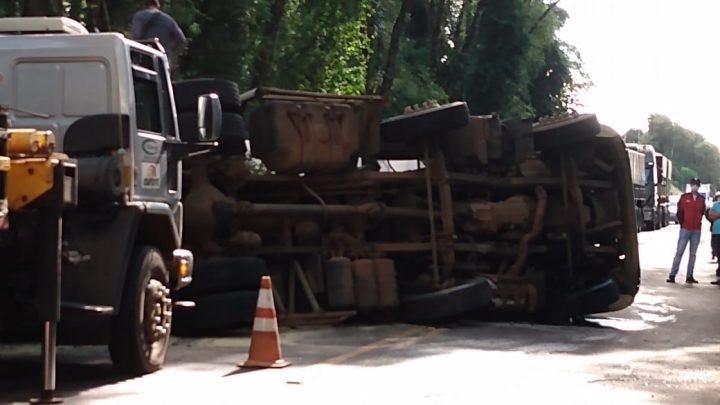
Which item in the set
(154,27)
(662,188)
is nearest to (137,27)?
(154,27)

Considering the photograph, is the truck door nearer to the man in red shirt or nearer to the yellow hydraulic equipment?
the yellow hydraulic equipment

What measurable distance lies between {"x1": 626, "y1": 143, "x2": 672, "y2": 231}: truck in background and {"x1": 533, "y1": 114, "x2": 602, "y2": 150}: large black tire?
35209 millimetres

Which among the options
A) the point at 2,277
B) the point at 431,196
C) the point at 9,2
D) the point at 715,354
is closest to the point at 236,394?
the point at 2,277

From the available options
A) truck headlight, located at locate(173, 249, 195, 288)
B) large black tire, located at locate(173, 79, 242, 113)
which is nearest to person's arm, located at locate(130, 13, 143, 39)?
large black tire, located at locate(173, 79, 242, 113)

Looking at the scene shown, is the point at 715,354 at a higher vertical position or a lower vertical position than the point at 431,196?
lower

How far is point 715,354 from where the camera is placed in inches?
458

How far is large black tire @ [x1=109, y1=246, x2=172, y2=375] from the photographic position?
9.11 m

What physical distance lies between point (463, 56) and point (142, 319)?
3101 centimetres

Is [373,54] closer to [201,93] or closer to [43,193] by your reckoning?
[201,93]

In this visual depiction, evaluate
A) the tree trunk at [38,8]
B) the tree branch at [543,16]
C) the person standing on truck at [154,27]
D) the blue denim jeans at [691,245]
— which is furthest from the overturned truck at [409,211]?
the tree branch at [543,16]

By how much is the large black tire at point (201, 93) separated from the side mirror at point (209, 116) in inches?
33.2

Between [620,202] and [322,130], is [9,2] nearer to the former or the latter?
[322,130]

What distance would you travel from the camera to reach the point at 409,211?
46.5 feet

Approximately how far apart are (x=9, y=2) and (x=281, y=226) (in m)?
5.14
